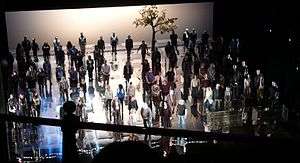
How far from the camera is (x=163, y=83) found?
12352mm

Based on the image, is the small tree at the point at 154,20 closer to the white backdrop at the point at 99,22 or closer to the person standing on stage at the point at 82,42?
the white backdrop at the point at 99,22

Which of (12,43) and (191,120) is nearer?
(191,120)

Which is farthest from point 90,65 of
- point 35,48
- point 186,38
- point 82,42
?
point 186,38

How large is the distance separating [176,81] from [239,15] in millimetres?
3386

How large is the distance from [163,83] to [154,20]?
262cm

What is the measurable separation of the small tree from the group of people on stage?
518 mm

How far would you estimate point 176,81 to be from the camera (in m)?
13.2

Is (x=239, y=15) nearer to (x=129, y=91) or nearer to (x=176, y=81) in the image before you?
(x=176, y=81)

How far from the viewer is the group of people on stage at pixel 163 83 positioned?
1166cm

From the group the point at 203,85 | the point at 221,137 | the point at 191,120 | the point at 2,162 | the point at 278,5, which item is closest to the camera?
the point at 221,137

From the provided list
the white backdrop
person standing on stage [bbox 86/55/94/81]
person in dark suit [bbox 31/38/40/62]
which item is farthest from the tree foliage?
person in dark suit [bbox 31/38/40/62]

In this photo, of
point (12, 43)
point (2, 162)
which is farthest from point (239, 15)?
point (2, 162)

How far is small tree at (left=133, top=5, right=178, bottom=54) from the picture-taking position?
536 inches

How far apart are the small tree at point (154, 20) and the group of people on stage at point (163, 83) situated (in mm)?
518
